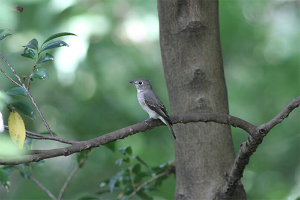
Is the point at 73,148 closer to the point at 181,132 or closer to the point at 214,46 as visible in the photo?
the point at 181,132

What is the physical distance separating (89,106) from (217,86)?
196cm

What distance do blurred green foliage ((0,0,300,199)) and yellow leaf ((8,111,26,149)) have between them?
201 cm

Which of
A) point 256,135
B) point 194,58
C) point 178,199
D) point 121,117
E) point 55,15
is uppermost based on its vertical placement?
point 55,15

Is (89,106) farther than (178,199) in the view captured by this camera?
Yes

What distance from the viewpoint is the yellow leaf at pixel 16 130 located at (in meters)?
1.23

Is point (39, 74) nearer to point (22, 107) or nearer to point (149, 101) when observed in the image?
point (22, 107)

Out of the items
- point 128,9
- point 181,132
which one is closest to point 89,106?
point 128,9

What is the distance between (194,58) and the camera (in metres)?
2.02

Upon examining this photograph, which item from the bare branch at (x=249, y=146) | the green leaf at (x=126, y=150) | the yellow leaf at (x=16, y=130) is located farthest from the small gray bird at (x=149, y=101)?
the yellow leaf at (x=16, y=130)

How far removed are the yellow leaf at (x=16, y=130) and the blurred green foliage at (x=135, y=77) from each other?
2.01 m

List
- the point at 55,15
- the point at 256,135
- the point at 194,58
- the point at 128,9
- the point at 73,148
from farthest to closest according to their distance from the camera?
the point at 128,9 → the point at 55,15 → the point at 194,58 → the point at 256,135 → the point at 73,148

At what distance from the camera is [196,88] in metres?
2.02

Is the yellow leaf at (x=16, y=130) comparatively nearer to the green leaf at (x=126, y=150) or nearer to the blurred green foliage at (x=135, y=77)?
the green leaf at (x=126, y=150)

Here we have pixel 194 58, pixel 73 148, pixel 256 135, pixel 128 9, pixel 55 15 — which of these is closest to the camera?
pixel 73 148
